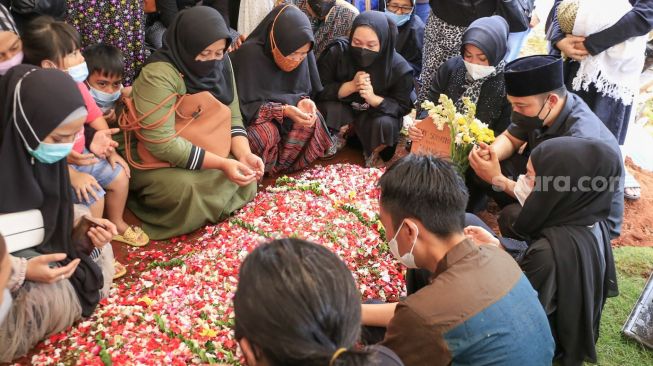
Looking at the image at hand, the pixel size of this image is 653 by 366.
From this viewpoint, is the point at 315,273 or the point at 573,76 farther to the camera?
the point at 573,76

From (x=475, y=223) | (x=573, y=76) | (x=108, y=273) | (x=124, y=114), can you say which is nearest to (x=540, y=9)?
(x=573, y=76)

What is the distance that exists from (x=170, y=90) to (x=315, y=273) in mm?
2540

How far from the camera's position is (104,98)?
3.70 metres

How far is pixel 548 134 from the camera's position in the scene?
3.50m

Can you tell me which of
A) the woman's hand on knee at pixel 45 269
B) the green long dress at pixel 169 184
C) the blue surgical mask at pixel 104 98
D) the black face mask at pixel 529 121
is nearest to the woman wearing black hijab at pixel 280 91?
the green long dress at pixel 169 184

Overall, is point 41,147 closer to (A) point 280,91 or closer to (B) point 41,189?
(B) point 41,189

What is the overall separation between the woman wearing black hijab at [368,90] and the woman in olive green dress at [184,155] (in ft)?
4.07

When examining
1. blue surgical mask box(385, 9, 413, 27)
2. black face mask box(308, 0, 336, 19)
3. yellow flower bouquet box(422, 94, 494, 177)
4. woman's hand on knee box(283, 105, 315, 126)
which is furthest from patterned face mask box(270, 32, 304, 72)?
blue surgical mask box(385, 9, 413, 27)

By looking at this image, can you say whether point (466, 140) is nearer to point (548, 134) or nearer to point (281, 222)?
point (548, 134)

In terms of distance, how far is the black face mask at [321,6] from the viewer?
16.1ft

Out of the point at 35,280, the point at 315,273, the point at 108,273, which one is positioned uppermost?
the point at 315,273

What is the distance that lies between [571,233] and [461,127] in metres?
1.10

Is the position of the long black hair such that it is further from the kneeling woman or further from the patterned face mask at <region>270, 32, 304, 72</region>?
the patterned face mask at <region>270, 32, 304, 72</region>

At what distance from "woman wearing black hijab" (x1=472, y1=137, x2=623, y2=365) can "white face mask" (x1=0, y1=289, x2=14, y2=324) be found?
238 centimetres
